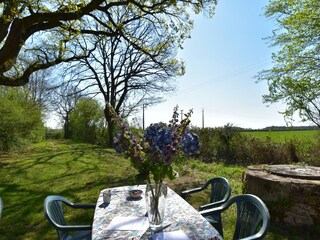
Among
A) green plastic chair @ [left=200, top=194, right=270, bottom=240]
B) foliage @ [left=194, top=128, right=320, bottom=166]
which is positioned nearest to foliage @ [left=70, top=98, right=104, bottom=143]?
foliage @ [left=194, top=128, right=320, bottom=166]

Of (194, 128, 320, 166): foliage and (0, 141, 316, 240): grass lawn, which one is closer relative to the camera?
(0, 141, 316, 240): grass lawn

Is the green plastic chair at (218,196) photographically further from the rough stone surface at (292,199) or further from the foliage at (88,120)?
the foliage at (88,120)

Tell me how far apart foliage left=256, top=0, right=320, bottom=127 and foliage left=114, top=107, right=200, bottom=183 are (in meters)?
8.04

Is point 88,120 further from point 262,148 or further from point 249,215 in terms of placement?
point 249,215

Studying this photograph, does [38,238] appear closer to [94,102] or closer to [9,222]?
[9,222]

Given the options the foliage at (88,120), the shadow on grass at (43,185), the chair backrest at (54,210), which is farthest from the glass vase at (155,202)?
the foliage at (88,120)

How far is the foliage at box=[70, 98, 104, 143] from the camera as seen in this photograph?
71.3 feet

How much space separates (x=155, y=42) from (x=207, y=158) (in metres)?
7.69

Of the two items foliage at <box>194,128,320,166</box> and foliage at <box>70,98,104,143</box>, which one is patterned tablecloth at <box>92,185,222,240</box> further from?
foliage at <box>70,98,104,143</box>

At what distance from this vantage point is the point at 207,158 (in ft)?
34.4

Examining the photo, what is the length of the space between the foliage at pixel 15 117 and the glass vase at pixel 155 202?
10.6m

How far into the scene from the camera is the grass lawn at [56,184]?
4.04 metres

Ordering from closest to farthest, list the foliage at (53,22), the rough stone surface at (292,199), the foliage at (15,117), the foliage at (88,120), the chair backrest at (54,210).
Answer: the chair backrest at (54,210) < the rough stone surface at (292,199) < the foliage at (53,22) < the foliage at (15,117) < the foliage at (88,120)

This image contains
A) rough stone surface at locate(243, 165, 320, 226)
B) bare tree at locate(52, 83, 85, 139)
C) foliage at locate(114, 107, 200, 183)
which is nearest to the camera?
foliage at locate(114, 107, 200, 183)
